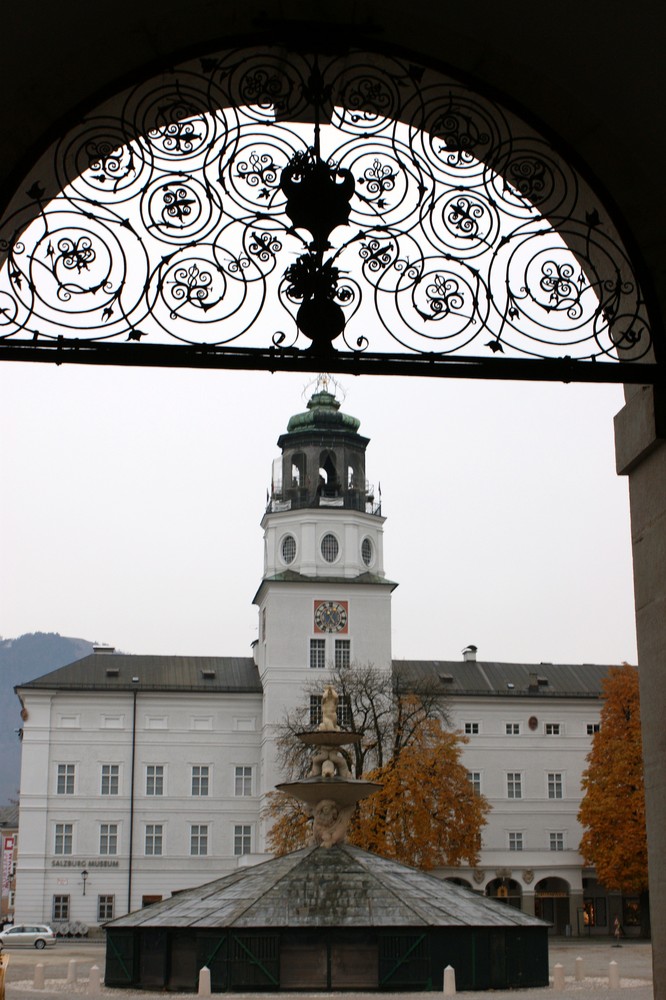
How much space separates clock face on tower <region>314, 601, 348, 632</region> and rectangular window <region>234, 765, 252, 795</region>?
7.57 meters

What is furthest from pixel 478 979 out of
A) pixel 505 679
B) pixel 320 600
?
pixel 505 679

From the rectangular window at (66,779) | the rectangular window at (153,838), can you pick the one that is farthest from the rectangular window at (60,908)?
the rectangular window at (66,779)

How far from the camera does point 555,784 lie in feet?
217

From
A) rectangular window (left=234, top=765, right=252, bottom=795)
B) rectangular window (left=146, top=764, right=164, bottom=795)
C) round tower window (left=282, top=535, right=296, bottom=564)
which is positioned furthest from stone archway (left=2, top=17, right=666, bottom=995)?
round tower window (left=282, top=535, right=296, bottom=564)

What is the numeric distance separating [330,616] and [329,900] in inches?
1565

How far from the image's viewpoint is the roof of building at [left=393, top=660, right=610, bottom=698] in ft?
220

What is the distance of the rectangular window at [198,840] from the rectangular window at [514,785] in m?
14.4

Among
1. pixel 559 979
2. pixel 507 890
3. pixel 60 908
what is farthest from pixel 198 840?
pixel 559 979

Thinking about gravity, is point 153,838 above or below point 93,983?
above

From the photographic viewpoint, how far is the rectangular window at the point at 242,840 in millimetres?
63625

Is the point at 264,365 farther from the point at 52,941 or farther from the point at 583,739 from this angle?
the point at 583,739

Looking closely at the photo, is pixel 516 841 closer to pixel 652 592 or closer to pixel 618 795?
pixel 618 795

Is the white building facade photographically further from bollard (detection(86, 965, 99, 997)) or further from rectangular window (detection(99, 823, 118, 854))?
bollard (detection(86, 965, 99, 997))

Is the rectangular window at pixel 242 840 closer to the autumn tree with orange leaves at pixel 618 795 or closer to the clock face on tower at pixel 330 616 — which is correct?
the clock face on tower at pixel 330 616
